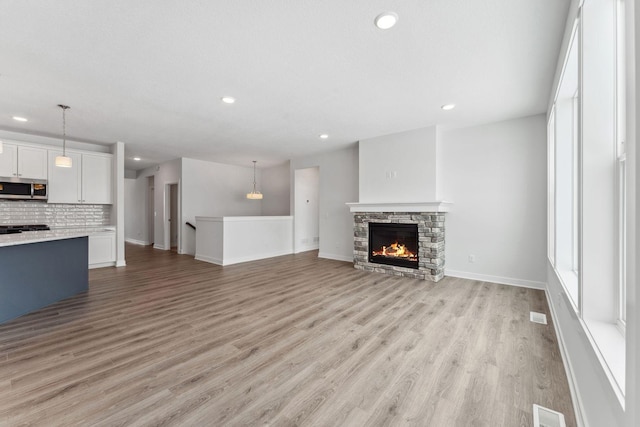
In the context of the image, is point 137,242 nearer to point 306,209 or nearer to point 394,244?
point 306,209

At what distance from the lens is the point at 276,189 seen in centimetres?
896

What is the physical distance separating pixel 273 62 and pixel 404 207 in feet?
10.6

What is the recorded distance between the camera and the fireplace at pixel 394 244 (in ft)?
15.9

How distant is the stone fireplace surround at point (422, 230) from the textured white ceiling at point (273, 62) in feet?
4.76

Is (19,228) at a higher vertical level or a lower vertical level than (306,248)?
higher

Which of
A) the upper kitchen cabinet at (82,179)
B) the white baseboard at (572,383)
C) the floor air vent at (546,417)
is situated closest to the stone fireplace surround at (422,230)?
the white baseboard at (572,383)

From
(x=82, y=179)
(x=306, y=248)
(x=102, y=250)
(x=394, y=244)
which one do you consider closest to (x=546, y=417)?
(x=394, y=244)

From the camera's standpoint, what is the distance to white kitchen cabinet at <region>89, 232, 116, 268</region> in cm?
536

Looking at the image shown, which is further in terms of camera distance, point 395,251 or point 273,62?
point 395,251

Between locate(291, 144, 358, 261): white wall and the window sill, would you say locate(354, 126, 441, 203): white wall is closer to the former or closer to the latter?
locate(291, 144, 358, 261): white wall

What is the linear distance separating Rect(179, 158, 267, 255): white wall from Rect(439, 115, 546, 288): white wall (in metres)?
6.32

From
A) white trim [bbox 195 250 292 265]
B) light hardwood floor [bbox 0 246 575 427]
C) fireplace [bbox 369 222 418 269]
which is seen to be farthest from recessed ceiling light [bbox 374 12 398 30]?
white trim [bbox 195 250 292 265]

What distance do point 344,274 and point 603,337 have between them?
3.74m

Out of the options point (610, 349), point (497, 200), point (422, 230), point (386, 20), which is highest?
point (386, 20)
